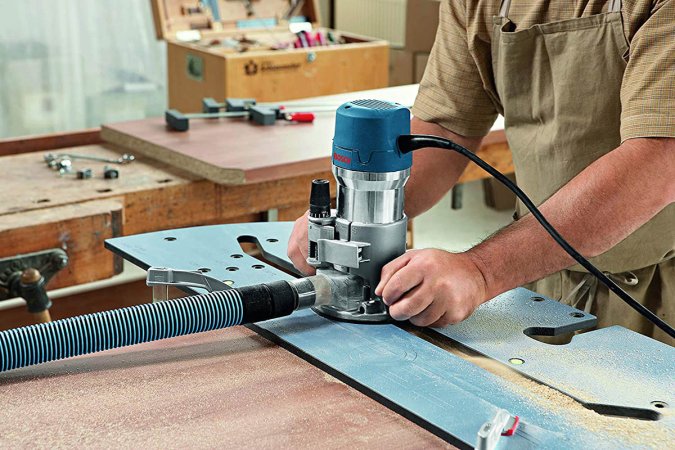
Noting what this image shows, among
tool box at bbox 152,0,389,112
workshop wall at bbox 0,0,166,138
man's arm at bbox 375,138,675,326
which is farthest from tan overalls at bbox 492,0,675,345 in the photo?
workshop wall at bbox 0,0,166,138

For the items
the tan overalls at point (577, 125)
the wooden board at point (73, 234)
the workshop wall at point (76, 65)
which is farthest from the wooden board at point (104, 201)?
the workshop wall at point (76, 65)

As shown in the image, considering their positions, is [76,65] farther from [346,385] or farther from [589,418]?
[589,418]

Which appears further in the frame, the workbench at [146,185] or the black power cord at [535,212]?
the workbench at [146,185]

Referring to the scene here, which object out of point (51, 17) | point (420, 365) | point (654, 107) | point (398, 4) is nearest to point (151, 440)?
point (420, 365)

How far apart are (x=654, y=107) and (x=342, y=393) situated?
0.56m

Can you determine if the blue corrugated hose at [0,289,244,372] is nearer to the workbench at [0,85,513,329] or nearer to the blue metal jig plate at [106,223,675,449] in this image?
the blue metal jig plate at [106,223,675,449]

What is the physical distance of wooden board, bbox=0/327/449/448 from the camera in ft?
3.09

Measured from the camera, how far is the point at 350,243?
3.97ft

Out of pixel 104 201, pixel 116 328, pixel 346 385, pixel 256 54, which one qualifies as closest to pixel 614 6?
pixel 346 385

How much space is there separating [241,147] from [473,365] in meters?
1.24

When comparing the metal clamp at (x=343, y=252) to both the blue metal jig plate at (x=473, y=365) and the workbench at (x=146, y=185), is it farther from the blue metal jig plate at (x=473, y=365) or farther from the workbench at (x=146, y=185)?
the workbench at (x=146, y=185)

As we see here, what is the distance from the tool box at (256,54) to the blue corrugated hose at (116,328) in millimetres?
2366

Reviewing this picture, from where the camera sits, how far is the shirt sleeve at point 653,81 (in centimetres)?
127

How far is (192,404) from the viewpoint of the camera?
3.31ft
